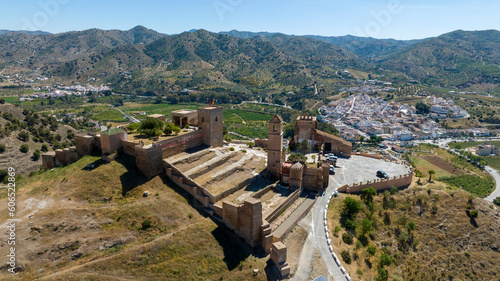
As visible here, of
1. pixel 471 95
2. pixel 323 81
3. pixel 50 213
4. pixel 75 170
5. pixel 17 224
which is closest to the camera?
pixel 17 224

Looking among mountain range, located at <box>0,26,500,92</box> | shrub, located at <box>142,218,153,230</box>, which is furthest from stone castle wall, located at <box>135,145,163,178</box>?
mountain range, located at <box>0,26,500,92</box>

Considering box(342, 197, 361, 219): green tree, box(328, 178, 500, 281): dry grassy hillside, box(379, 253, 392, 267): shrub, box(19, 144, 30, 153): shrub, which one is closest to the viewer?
box(379, 253, 392, 267): shrub

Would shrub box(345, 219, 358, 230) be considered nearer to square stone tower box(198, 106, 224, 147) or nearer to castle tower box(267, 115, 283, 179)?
castle tower box(267, 115, 283, 179)

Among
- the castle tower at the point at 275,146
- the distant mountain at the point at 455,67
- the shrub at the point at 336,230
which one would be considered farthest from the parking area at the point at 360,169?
the distant mountain at the point at 455,67

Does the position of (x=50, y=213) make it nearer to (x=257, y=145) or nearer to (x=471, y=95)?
(x=257, y=145)

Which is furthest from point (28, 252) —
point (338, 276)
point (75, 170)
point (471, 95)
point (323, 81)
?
point (471, 95)

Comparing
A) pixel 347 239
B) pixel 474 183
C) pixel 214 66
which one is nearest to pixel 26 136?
pixel 347 239

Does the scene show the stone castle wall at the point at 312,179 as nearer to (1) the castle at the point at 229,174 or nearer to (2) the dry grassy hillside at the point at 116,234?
(1) the castle at the point at 229,174

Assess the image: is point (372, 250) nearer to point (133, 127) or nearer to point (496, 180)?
point (133, 127)
